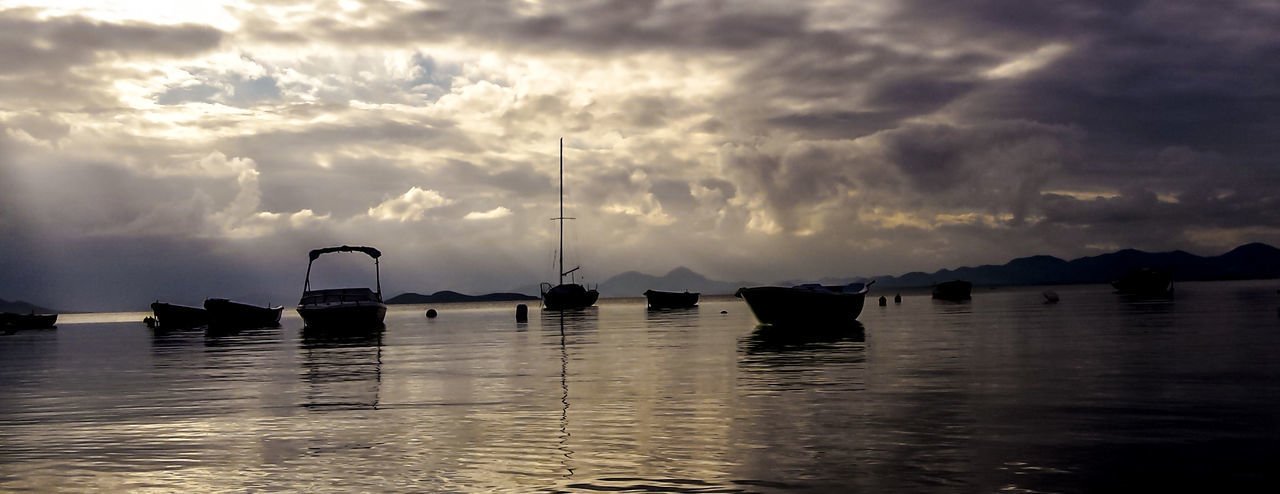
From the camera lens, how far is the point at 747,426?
15531 mm

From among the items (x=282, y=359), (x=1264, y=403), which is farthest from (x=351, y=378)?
(x=1264, y=403)

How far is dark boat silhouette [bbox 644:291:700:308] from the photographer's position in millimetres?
139125

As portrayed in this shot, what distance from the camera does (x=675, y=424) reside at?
16.1 metres

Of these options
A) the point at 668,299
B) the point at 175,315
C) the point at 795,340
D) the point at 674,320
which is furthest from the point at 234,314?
the point at 668,299

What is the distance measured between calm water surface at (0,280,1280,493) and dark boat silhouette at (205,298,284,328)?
50484 mm

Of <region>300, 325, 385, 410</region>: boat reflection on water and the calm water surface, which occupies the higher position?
the calm water surface

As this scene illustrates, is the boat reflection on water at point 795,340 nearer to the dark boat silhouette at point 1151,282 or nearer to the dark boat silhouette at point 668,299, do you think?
the dark boat silhouette at point 668,299

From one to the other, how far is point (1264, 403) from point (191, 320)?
94253 millimetres

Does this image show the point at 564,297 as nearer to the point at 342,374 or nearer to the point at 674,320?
the point at 674,320

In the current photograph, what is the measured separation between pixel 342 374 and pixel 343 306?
37.2 meters

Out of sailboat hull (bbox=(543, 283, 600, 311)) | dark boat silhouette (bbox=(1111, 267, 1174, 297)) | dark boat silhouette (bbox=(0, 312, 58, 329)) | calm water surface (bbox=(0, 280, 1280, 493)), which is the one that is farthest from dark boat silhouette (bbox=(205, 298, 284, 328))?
dark boat silhouette (bbox=(1111, 267, 1174, 297))

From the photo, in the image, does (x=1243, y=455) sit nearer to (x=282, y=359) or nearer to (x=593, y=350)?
(x=593, y=350)

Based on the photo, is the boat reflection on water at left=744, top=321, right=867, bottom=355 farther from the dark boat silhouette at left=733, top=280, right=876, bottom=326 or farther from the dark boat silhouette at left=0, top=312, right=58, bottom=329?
the dark boat silhouette at left=0, top=312, right=58, bottom=329

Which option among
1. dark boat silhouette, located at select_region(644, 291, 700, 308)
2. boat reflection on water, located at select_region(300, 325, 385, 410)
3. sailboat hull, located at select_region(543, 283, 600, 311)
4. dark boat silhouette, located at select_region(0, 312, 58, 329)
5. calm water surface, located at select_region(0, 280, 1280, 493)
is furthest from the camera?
dark boat silhouette, located at select_region(644, 291, 700, 308)
